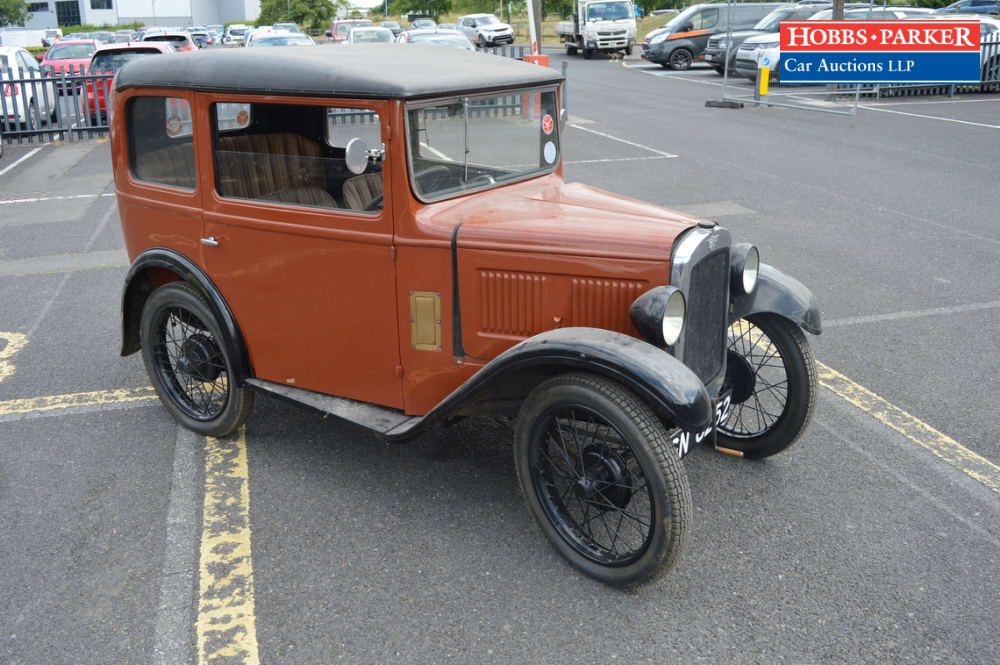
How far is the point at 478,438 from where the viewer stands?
13.9 feet

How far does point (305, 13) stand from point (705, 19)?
152ft

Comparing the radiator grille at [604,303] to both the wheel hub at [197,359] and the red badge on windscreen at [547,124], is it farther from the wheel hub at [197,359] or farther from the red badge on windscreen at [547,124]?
the wheel hub at [197,359]

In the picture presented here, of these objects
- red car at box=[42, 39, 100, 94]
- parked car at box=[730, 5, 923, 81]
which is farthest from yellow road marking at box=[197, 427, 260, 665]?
red car at box=[42, 39, 100, 94]

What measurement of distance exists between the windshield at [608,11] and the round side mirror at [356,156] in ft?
94.5

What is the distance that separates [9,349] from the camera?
5.51 m

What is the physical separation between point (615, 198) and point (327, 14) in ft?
222

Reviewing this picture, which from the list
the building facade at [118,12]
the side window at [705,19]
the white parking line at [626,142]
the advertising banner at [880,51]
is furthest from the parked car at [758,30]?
the building facade at [118,12]

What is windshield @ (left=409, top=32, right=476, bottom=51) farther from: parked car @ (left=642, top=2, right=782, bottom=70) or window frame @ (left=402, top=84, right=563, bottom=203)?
window frame @ (left=402, top=84, right=563, bottom=203)

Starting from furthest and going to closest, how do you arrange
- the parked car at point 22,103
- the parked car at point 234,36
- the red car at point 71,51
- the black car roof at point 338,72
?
the parked car at point 234,36 < the red car at point 71,51 < the parked car at point 22,103 < the black car roof at point 338,72

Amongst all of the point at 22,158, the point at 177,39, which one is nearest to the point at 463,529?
the point at 22,158

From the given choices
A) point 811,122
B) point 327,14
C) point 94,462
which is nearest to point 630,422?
point 94,462

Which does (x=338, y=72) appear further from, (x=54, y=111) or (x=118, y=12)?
(x=118, y=12)

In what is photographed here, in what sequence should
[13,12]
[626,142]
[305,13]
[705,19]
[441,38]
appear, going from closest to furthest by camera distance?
1. [626,142]
2. [441,38]
3. [705,19]
4. [13,12]
5. [305,13]

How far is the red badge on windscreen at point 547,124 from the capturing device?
13.3 ft
